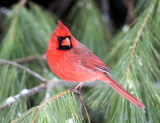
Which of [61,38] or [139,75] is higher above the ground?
[61,38]

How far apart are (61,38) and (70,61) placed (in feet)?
0.60

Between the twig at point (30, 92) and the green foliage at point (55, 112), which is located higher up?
the twig at point (30, 92)

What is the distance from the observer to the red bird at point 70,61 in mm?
1640

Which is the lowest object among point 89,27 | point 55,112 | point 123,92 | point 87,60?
point 123,92

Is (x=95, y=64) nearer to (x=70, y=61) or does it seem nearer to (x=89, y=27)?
(x=70, y=61)

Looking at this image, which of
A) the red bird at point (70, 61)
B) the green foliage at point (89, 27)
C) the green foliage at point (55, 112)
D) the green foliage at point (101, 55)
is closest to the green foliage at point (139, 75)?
the green foliage at point (101, 55)

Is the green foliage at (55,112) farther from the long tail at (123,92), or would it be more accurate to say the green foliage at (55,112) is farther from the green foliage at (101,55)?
the long tail at (123,92)

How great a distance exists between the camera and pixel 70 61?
171cm

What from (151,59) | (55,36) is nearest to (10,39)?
(55,36)

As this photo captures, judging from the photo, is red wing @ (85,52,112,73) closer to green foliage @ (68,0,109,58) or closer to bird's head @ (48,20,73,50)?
bird's head @ (48,20,73,50)

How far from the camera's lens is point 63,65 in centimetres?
166

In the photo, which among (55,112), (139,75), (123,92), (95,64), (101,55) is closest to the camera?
(55,112)

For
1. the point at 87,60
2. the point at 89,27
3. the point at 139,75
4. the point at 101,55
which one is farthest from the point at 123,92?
the point at 89,27

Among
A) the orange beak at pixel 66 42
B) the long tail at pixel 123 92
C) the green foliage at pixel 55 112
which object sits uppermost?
the orange beak at pixel 66 42
